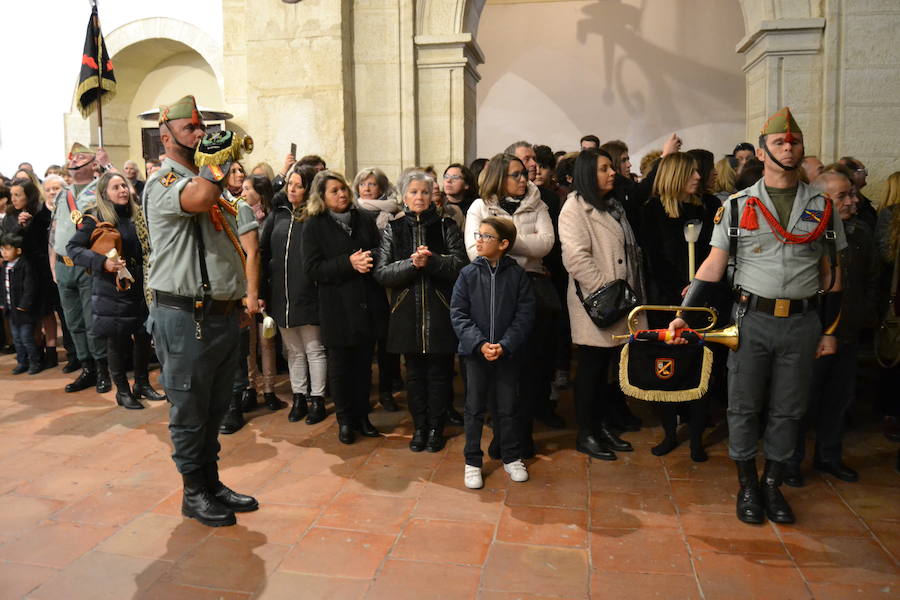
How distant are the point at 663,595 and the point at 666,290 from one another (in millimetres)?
2276

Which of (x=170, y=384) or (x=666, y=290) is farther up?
(x=666, y=290)

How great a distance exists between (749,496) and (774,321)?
868mm

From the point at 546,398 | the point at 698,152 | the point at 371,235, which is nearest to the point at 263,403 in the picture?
the point at 371,235

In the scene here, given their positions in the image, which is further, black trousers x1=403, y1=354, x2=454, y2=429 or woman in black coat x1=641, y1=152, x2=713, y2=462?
black trousers x1=403, y1=354, x2=454, y2=429

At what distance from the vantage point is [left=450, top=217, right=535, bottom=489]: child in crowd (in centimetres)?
425

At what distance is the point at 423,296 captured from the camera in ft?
15.7

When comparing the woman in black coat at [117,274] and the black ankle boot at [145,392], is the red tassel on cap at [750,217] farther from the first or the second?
the black ankle boot at [145,392]

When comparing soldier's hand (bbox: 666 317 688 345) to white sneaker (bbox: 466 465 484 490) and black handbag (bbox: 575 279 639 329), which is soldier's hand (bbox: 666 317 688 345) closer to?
black handbag (bbox: 575 279 639 329)

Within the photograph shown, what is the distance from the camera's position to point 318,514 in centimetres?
390

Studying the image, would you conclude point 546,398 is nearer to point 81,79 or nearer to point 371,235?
point 371,235

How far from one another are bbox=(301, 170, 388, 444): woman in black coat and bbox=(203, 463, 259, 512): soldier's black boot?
1.09 meters

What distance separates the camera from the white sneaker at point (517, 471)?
4320 mm

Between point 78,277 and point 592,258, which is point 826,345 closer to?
point 592,258

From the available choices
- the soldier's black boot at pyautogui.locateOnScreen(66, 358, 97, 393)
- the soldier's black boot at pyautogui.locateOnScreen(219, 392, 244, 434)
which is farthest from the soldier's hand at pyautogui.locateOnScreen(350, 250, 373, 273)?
the soldier's black boot at pyautogui.locateOnScreen(66, 358, 97, 393)
